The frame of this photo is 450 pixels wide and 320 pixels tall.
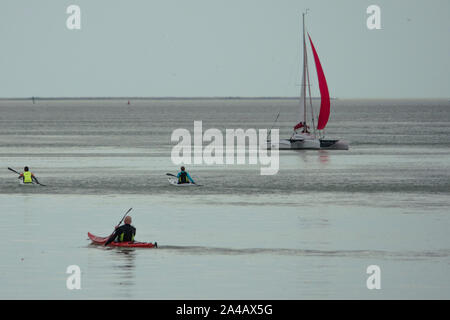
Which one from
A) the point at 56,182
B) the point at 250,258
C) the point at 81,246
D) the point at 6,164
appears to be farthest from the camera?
the point at 6,164

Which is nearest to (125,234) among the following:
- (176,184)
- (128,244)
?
(128,244)

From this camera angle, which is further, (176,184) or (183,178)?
(176,184)

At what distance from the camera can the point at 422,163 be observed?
257ft

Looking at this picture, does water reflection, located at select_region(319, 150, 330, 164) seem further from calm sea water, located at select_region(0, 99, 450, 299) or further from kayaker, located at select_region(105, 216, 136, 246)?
kayaker, located at select_region(105, 216, 136, 246)

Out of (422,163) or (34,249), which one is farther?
(422,163)

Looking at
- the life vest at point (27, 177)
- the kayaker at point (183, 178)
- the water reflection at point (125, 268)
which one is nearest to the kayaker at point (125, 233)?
the water reflection at point (125, 268)

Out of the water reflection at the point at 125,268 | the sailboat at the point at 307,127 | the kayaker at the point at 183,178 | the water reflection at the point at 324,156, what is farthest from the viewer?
the sailboat at the point at 307,127

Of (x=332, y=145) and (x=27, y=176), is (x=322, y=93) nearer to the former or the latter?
(x=332, y=145)

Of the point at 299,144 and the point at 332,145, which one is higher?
the point at 299,144

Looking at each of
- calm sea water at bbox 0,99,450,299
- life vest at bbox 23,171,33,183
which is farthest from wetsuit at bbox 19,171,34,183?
calm sea water at bbox 0,99,450,299

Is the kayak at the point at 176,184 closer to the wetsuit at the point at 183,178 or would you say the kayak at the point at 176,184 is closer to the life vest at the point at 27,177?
the wetsuit at the point at 183,178

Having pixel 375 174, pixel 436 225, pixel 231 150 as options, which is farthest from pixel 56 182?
pixel 231 150

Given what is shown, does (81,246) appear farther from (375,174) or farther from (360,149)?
(360,149)
